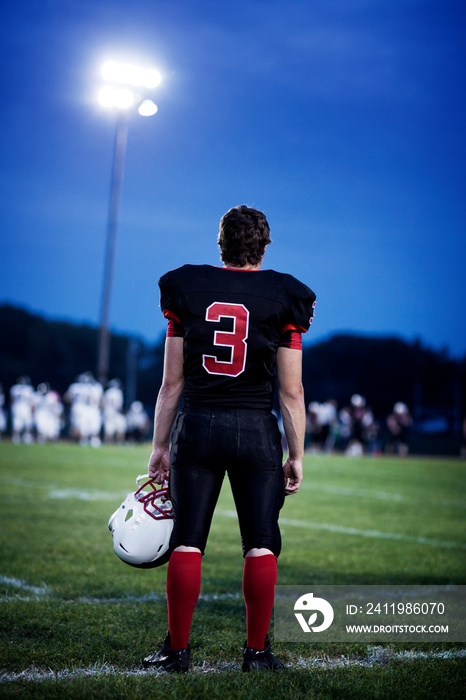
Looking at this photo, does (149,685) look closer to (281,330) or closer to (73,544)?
(281,330)

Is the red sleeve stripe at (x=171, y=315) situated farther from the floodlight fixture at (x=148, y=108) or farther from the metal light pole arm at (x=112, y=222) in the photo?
the metal light pole arm at (x=112, y=222)

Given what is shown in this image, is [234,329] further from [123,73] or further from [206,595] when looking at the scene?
[123,73]

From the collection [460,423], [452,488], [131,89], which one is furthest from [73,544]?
[460,423]

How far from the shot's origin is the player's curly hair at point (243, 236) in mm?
3244

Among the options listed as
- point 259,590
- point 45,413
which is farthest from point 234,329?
point 45,413

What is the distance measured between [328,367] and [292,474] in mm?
73678

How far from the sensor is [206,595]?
15.8 ft

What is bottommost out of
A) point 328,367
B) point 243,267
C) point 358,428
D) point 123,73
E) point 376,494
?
point 376,494

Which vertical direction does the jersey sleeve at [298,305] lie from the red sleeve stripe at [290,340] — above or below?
above

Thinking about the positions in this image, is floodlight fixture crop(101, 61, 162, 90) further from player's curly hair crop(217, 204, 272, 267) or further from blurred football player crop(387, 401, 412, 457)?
player's curly hair crop(217, 204, 272, 267)

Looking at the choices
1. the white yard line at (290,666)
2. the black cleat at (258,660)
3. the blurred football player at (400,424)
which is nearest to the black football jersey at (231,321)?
the black cleat at (258,660)

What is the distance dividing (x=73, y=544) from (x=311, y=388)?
222ft

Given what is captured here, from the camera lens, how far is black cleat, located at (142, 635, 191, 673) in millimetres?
3184

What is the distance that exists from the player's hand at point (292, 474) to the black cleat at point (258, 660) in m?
0.70
